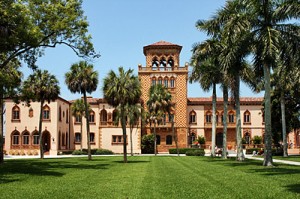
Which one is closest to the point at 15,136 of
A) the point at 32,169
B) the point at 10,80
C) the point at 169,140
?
the point at 169,140

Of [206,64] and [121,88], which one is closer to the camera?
[121,88]

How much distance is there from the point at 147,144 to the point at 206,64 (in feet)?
90.3

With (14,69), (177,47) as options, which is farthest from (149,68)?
(14,69)

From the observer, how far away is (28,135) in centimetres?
→ 6281

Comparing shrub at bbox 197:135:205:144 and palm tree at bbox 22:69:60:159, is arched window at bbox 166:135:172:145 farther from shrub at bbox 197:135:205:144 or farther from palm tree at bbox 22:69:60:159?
palm tree at bbox 22:69:60:159

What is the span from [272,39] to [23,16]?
14389 mm

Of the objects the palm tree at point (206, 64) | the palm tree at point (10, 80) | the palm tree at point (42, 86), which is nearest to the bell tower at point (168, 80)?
the palm tree at point (42, 86)

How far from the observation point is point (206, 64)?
4016cm

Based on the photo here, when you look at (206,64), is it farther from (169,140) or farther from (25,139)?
(25,139)

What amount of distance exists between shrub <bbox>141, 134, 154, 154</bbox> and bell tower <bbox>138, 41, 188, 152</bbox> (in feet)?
5.62

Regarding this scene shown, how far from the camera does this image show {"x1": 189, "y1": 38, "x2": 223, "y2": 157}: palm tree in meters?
39.6

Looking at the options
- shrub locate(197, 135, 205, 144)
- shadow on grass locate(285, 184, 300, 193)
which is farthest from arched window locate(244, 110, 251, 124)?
shadow on grass locate(285, 184, 300, 193)

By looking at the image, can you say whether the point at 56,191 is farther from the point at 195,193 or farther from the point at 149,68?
the point at 149,68

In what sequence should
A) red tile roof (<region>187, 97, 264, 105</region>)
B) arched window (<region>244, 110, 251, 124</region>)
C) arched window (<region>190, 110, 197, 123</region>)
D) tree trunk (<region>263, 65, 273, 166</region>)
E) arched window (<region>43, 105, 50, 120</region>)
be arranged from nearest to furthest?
tree trunk (<region>263, 65, 273, 166</region>), arched window (<region>43, 105, 50, 120</region>), arched window (<region>190, 110, 197, 123</region>), red tile roof (<region>187, 97, 264, 105</region>), arched window (<region>244, 110, 251, 124</region>)
